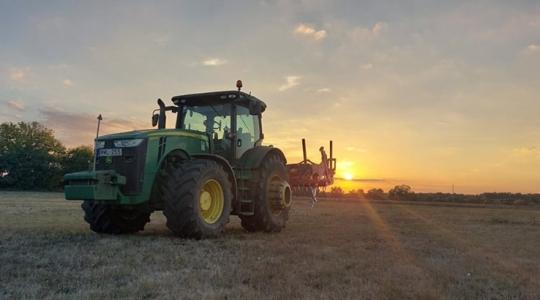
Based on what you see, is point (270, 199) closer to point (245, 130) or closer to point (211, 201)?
point (245, 130)

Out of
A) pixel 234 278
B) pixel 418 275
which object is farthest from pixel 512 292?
pixel 234 278

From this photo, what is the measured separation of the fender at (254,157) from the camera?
1077 cm

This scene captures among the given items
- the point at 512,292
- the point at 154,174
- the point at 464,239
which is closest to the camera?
the point at 512,292

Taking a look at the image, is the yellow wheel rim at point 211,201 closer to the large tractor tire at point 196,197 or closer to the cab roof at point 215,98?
the large tractor tire at point 196,197

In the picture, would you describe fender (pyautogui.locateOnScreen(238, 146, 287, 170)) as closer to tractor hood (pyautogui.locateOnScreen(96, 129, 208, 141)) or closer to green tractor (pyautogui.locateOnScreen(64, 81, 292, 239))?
green tractor (pyautogui.locateOnScreen(64, 81, 292, 239))

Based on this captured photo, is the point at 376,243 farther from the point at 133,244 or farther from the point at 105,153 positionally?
the point at 105,153

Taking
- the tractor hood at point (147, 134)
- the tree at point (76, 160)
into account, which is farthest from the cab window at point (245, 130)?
the tree at point (76, 160)

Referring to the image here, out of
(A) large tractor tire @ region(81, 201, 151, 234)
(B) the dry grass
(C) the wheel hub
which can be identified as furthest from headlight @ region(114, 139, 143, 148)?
(C) the wheel hub

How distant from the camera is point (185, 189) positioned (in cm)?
848

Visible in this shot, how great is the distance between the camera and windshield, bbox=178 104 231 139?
1087cm

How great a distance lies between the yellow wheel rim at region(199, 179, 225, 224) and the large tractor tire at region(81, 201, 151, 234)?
3.68 feet

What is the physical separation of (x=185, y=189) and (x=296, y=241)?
240 cm

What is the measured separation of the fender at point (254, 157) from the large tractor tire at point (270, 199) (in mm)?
185

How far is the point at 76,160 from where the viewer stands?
216 ft
